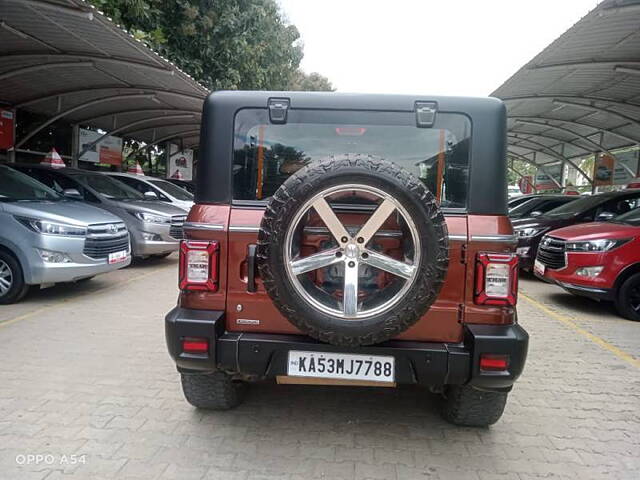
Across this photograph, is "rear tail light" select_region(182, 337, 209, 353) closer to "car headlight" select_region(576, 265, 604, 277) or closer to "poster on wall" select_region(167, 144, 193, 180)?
"car headlight" select_region(576, 265, 604, 277)

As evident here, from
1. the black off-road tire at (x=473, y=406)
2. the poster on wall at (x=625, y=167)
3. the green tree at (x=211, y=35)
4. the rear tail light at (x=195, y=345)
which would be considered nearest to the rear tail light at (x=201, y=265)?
the rear tail light at (x=195, y=345)

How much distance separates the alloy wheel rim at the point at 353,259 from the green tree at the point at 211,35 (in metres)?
9.86

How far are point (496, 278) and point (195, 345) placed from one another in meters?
1.69

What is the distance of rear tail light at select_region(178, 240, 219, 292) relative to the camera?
2824mm

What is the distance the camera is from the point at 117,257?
671 cm

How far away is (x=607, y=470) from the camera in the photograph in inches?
111

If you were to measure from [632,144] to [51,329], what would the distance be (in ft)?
54.7

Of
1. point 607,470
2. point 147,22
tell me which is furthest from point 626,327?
point 147,22

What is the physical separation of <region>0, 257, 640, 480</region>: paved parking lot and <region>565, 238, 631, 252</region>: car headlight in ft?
5.03

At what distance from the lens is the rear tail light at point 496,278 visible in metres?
2.71

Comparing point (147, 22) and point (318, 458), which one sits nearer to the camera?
point (318, 458)

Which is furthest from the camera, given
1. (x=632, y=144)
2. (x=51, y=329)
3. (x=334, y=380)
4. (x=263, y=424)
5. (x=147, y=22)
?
(x=632, y=144)

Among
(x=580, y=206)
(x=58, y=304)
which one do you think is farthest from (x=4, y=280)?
(x=580, y=206)

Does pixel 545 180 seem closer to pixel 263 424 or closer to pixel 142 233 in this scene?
pixel 142 233
